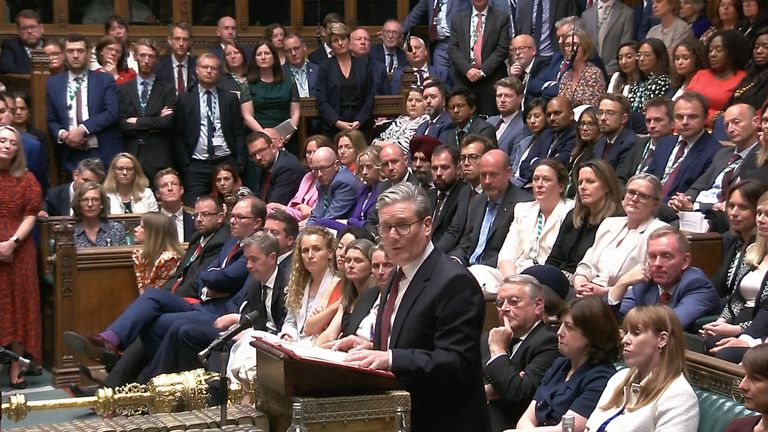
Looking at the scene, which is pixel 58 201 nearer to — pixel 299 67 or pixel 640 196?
pixel 299 67

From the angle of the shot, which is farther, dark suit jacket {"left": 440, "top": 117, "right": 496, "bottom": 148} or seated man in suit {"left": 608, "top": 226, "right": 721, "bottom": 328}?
dark suit jacket {"left": 440, "top": 117, "right": 496, "bottom": 148}

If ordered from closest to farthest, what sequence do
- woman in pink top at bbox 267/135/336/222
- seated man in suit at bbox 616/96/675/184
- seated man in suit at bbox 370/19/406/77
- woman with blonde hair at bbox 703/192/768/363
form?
woman with blonde hair at bbox 703/192/768/363
seated man in suit at bbox 616/96/675/184
woman in pink top at bbox 267/135/336/222
seated man in suit at bbox 370/19/406/77

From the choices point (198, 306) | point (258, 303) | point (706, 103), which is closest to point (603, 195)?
point (706, 103)

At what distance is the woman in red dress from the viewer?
882cm

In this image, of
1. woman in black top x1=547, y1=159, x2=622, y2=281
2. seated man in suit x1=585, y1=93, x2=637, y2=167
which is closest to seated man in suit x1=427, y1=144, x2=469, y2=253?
seated man in suit x1=585, y1=93, x2=637, y2=167

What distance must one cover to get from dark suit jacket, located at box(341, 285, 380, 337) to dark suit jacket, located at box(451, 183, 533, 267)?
171 cm

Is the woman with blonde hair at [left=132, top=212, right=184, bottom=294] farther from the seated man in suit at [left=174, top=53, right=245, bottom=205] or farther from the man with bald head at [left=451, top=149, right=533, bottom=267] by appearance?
the man with bald head at [left=451, top=149, right=533, bottom=267]

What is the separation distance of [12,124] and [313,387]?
7248 mm

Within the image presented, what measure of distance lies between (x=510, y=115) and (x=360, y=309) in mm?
3987

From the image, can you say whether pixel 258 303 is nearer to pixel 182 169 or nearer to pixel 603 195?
pixel 603 195

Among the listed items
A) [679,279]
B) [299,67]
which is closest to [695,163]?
[679,279]

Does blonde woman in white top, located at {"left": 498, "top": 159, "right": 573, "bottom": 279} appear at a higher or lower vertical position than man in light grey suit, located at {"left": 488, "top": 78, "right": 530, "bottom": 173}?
lower

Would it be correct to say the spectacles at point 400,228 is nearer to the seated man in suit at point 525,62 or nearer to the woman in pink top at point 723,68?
the woman in pink top at point 723,68

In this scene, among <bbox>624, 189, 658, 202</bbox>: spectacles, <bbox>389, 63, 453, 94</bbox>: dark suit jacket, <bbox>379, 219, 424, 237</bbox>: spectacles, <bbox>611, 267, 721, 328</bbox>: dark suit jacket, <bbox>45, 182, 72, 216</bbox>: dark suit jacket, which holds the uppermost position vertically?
<bbox>389, 63, 453, 94</bbox>: dark suit jacket
